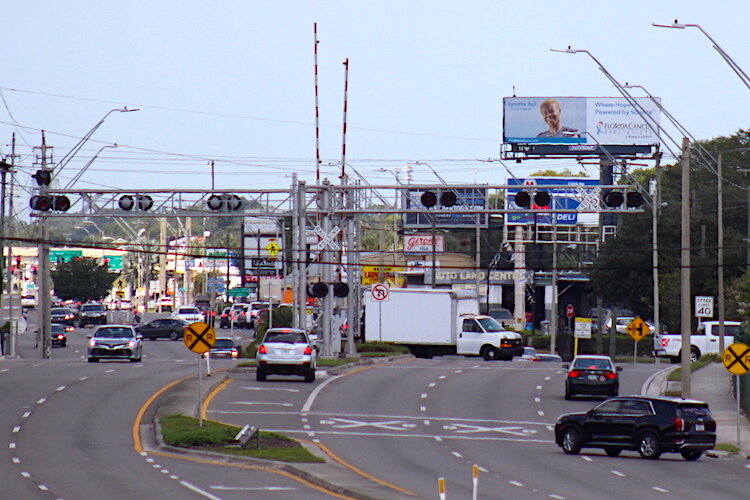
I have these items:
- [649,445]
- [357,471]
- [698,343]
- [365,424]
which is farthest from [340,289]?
[357,471]

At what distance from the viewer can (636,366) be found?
5525 centimetres

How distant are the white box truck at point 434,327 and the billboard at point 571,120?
30177 millimetres

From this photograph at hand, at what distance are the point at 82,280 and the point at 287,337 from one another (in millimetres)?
108242

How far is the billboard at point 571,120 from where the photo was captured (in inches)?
3629

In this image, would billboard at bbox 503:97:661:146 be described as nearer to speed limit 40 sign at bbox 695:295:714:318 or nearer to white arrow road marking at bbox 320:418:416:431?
speed limit 40 sign at bbox 695:295:714:318

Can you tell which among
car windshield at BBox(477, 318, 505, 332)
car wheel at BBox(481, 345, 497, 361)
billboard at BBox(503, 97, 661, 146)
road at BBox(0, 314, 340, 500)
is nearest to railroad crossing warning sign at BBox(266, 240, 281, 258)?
car windshield at BBox(477, 318, 505, 332)

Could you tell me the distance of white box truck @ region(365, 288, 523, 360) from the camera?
6178 centimetres

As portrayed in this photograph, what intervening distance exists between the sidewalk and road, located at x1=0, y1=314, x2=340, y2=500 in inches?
528

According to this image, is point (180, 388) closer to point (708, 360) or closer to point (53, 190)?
point (53, 190)

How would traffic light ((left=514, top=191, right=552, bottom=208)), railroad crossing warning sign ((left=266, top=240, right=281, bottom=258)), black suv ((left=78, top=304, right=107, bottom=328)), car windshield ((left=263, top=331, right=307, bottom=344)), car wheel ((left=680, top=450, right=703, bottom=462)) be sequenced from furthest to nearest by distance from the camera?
black suv ((left=78, top=304, right=107, bottom=328))
railroad crossing warning sign ((left=266, top=240, right=281, bottom=258))
traffic light ((left=514, top=191, right=552, bottom=208))
car windshield ((left=263, top=331, right=307, bottom=344))
car wheel ((left=680, top=450, right=703, bottom=462))

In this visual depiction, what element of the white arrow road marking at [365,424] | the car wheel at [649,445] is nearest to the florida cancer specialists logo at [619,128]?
the white arrow road marking at [365,424]

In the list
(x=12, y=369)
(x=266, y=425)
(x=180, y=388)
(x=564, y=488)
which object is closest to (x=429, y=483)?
(x=564, y=488)

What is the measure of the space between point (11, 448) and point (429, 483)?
975cm

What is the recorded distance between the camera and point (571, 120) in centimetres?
9288
